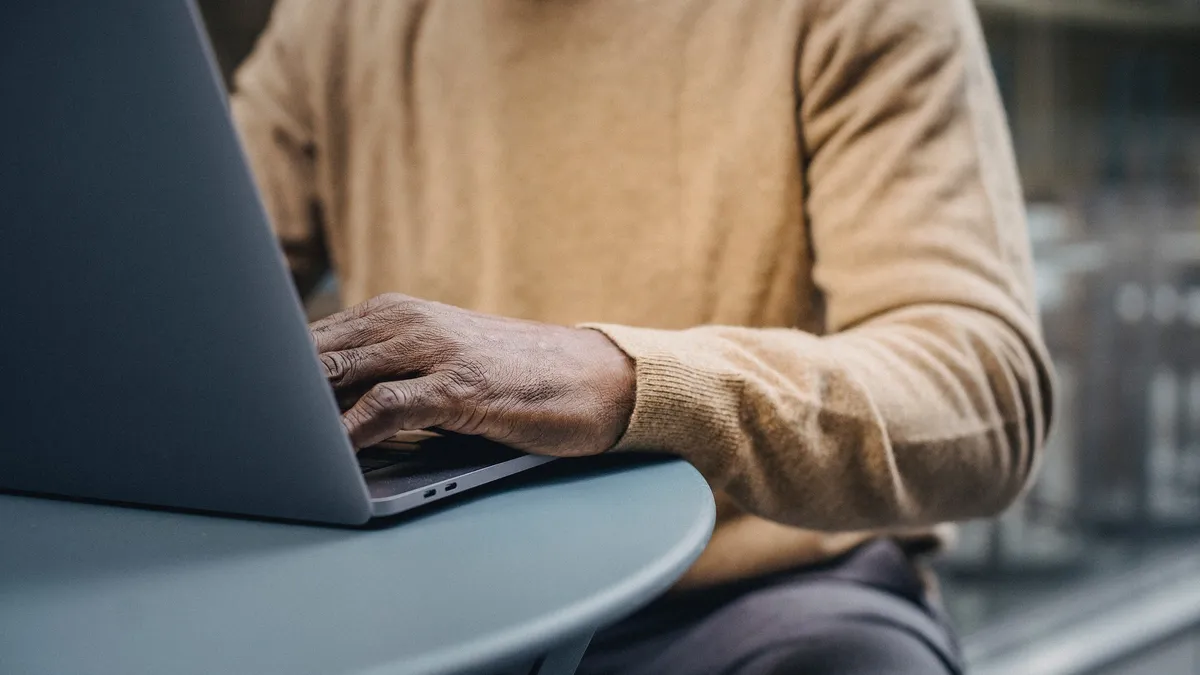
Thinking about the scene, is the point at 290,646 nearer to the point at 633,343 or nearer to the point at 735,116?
the point at 633,343

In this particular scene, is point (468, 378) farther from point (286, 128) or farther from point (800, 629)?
point (286, 128)

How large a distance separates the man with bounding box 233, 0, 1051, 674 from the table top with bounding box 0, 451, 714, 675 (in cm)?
7

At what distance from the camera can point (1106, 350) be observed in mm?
2508

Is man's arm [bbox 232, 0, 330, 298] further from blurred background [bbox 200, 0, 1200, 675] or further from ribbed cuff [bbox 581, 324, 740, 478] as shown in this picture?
blurred background [bbox 200, 0, 1200, 675]

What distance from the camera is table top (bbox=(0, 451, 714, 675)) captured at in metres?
0.31

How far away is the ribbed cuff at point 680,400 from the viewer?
536mm

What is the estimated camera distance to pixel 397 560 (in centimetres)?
39

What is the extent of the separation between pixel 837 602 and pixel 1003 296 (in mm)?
289

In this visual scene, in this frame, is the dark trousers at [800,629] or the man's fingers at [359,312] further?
the dark trousers at [800,629]

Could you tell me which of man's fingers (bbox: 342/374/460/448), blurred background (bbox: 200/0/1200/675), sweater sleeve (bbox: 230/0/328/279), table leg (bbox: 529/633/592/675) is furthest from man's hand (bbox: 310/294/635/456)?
blurred background (bbox: 200/0/1200/675)

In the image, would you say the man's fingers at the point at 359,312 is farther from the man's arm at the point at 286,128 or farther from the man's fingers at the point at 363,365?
the man's arm at the point at 286,128

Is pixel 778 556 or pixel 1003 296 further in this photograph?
pixel 778 556

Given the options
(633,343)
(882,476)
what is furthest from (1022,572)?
(633,343)

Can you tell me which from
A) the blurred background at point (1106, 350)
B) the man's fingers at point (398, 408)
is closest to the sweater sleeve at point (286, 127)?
the man's fingers at point (398, 408)
